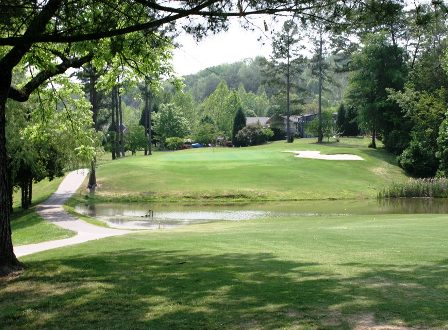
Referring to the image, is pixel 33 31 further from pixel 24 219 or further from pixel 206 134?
pixel 206 134

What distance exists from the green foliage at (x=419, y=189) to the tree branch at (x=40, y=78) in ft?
103

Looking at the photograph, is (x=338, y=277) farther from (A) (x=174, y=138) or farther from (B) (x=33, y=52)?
(A) (x=174, y=138)

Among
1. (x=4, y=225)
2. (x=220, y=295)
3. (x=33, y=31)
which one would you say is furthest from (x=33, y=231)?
(x=220, y=295)

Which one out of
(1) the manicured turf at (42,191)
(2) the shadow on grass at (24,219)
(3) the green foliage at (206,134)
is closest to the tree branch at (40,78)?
(2) the shadow on grass at (24,219)

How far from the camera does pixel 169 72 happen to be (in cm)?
1631

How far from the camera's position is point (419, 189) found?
3900 cm

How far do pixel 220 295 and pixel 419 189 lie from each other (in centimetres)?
3470

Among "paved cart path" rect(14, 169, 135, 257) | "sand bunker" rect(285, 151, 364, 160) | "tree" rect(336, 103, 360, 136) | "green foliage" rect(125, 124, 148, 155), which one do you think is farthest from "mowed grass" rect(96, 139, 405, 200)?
"tree" rect(336, 103, 360, 136)

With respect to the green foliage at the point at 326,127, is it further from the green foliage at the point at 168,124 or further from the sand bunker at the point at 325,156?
the green foliage at the point at 168,124

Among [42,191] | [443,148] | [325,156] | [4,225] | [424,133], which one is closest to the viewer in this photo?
[4,225]

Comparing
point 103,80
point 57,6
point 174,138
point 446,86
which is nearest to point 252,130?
point 174,138

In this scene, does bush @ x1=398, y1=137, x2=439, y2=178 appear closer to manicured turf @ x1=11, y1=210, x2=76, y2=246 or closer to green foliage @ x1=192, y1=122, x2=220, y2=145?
manicured turf @ x1=11, y1=210, x2=76, y2=246

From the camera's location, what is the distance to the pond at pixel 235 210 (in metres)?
29.5

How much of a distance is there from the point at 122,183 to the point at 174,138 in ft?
127
